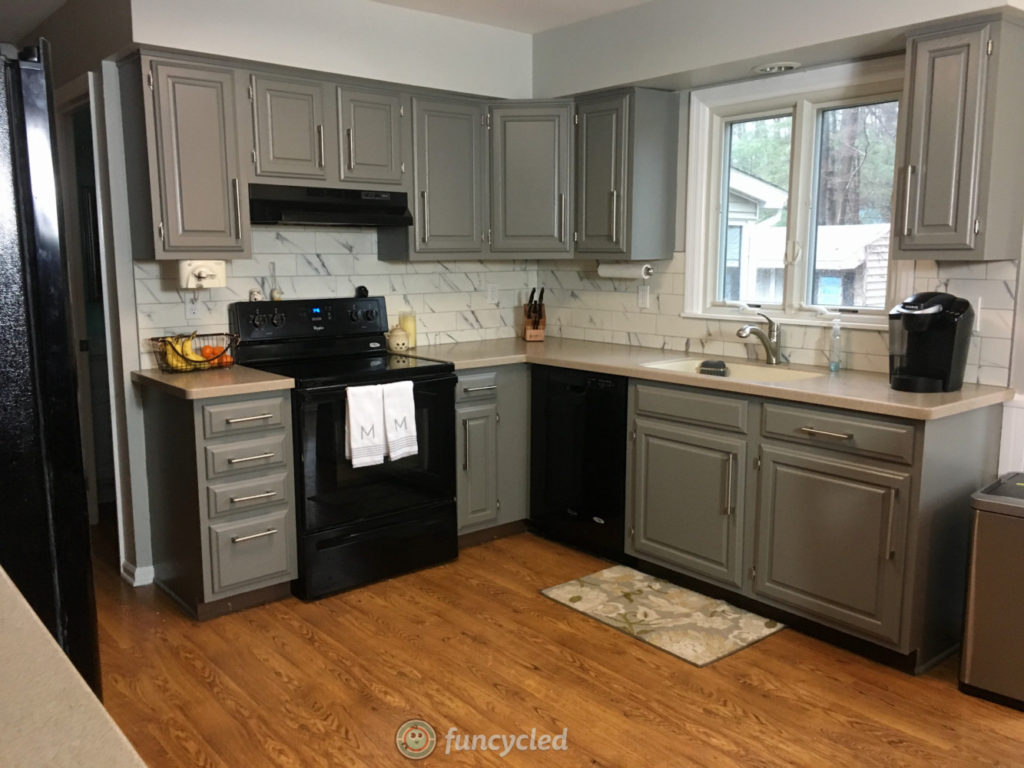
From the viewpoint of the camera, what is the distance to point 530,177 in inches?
167

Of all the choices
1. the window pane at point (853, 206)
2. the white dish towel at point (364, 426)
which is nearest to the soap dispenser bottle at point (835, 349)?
the window pane at point (853, 206)

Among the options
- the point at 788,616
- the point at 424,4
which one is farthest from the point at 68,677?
the point at 424,4

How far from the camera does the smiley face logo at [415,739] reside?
95.9 inches

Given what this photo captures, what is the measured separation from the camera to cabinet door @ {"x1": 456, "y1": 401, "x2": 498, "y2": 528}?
12.9ft

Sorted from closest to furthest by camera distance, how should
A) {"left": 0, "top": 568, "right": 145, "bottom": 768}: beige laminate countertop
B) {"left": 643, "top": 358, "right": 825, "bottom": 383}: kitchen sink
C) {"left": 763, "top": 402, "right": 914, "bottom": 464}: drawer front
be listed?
{"left": 0, "top": 568, "right": 145, "bottom": 768}: beige laminate countertop, {"left": 763, "top": 402, "right": 914, "bottom": 464}: drawer front, {"left": 643, "top": 358, "right": 825, "bottom": 383}: kitchen sink

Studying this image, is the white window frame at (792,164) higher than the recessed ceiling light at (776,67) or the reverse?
the reverse

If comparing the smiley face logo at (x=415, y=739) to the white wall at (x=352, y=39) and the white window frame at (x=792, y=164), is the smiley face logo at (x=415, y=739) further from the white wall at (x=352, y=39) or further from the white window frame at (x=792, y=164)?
the white wall at (x=352, y=39)

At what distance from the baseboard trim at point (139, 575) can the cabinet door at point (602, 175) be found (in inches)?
96.4

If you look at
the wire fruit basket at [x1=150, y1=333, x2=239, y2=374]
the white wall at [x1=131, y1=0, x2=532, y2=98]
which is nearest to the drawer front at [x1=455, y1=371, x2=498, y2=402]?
the wire fruit basket at [x1=150, y1=333, x2=239, y2=374]

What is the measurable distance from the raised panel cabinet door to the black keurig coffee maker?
8.1 inches

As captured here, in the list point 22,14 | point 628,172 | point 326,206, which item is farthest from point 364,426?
point 22,14

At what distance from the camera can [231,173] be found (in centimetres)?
342

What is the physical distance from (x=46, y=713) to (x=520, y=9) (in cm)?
379

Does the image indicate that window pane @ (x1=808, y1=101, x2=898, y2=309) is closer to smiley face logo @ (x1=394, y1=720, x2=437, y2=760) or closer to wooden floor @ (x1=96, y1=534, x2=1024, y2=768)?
wooden floor @ (x1=96, y1=534, x2=1024, y2=768)
